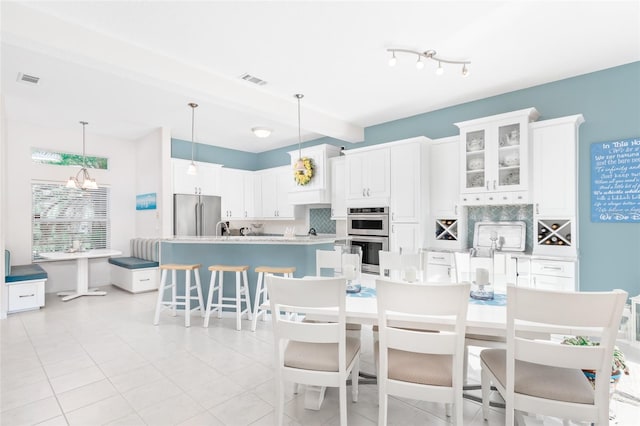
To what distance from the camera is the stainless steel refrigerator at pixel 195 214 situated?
581cm

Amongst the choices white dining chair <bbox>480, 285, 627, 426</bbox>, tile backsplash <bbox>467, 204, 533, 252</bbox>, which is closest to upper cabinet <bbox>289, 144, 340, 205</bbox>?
tile backsplash <bbox>467, 204, 533, 252</bbox>

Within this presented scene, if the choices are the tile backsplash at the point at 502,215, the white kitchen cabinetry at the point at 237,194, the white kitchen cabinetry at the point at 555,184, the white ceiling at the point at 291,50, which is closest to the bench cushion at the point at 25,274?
the white ceiling at the point at 291,50

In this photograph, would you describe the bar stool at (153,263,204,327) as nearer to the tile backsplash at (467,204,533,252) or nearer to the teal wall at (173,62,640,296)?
the tile backsplash at (467,204,533,252)

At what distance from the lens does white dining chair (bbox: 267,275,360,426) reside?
168cm

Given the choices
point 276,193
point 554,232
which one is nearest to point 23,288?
point 276,193

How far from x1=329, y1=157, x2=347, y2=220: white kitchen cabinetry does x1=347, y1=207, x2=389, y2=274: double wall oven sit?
1.00 ft

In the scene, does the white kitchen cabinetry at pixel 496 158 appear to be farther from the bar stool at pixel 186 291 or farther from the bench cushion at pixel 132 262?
the bench cushion at pixel 132 262

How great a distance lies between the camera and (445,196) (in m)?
4.52

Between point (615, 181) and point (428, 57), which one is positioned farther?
point (615, 181)

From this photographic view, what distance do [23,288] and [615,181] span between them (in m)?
7.64

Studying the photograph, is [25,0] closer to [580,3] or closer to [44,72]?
[44,72]

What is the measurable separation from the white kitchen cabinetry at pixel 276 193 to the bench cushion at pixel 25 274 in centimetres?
386

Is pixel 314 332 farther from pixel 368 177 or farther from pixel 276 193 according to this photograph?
pixel 276 193

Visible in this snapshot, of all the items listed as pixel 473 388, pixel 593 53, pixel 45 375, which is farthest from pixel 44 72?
pixel 593 53
